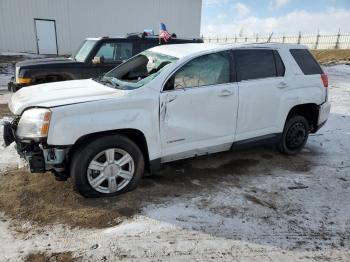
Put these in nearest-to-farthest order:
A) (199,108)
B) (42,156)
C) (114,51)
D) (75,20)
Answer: (42,156), (199,108), (114,51), (75,20)

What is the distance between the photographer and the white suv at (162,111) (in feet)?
11.1

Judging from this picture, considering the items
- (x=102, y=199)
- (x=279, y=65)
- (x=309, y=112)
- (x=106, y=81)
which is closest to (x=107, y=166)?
(x=102, y=199)

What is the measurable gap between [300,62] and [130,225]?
361 centimetres

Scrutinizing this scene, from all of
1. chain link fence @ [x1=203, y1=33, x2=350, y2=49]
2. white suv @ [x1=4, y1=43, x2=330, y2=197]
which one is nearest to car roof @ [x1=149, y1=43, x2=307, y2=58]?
white suv @ [x1=4, y1=43, x2=330, y2=197]

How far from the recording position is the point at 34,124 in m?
3.33

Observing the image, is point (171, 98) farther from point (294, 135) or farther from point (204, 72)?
point (294, 135)

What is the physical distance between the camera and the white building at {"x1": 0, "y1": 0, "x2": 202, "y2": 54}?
1870 cm

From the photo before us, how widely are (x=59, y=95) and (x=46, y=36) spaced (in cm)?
1838

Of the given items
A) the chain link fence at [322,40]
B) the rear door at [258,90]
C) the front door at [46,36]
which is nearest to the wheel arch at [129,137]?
the rear door at [258,90]

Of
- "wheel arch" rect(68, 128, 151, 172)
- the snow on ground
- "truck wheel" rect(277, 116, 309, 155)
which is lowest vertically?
the snow on ground

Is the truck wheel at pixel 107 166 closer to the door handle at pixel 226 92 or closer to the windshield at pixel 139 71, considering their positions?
the windshield at pixel 139 71

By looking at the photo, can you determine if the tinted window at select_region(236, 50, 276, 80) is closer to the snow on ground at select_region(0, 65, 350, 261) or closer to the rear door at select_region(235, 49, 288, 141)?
the rear door at select_region(235, 49, 288, 141)

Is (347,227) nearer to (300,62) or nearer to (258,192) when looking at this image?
(258,192)

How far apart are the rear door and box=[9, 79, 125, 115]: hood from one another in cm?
171
